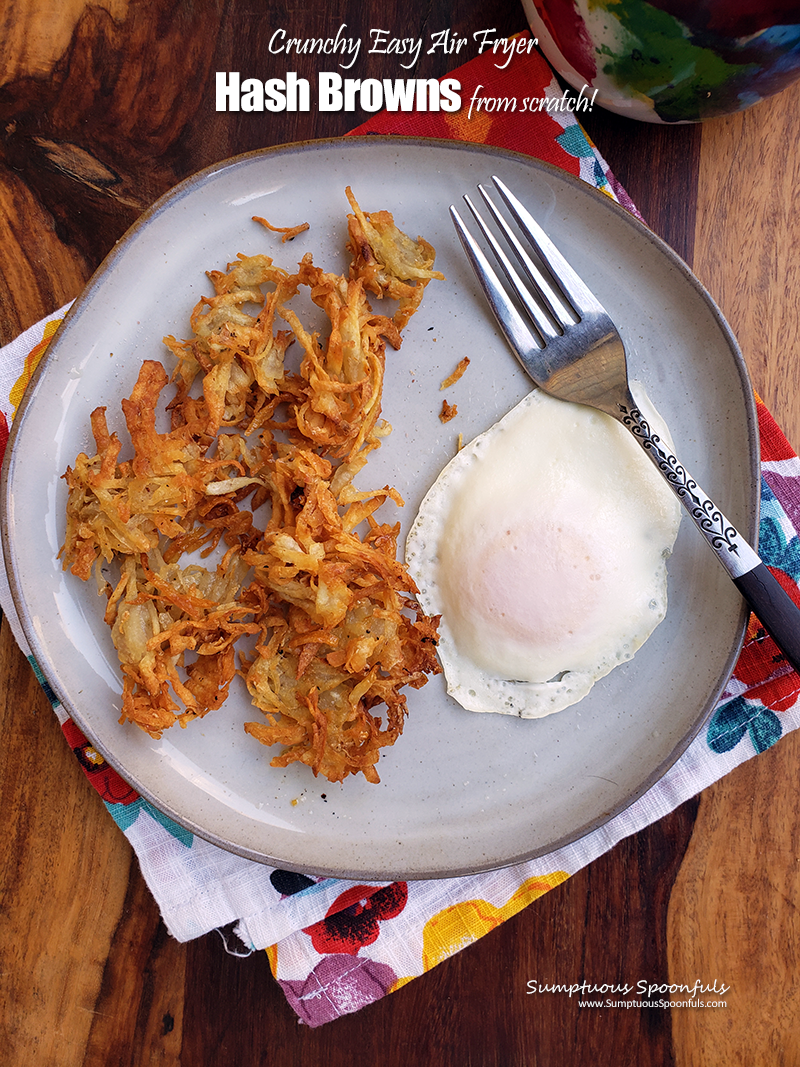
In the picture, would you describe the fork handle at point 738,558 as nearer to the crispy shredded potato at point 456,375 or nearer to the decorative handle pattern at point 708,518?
the decorative handle pattern at point 708,518

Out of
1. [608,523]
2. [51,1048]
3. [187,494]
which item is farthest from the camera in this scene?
[51,1048]

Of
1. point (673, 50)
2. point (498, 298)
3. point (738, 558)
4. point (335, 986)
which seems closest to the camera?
point (673, 50)

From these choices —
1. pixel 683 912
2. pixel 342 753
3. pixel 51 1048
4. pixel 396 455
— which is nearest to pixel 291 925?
pixel 342 753

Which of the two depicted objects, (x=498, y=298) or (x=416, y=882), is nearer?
(x=498, y=298)

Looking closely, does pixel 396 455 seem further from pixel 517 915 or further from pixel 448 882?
pixel 517 915

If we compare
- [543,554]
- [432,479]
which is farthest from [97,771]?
[543,554]

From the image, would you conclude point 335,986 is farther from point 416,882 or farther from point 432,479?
point 432,479

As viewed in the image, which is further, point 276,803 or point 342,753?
point 276,803
